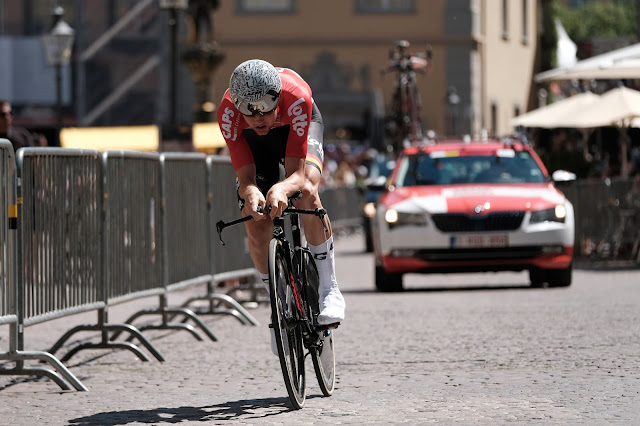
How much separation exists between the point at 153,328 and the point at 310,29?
40.4 m

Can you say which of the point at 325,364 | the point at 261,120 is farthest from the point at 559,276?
the point at 261,120

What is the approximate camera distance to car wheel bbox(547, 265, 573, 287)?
17406 mm

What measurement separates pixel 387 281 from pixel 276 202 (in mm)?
9516

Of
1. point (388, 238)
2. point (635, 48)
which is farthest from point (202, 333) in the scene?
point (635, 48)

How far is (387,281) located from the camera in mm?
17797

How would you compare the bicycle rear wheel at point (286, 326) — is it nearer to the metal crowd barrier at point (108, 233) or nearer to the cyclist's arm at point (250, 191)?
the cyclist's arm at point (250, 191)

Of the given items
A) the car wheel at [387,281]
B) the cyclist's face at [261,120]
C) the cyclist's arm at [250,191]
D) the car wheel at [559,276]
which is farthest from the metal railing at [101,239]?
the car wheel at [559,276]

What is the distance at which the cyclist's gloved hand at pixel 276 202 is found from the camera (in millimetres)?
8352

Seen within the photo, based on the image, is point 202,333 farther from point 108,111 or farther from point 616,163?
point 108,111

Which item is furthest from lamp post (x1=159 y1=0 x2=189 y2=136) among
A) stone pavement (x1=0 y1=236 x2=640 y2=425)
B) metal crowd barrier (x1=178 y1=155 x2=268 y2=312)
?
stone pavement (x1=0 y1=236 x2=640 y2=425)

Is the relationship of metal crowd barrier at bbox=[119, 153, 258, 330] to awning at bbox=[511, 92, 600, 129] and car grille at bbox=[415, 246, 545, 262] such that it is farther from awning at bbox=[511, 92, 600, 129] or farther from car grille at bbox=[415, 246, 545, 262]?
awning at bbox=[511, 92, 600, 129]

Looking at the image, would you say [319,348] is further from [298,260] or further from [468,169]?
[468,169]

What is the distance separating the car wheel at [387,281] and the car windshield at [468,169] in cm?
97

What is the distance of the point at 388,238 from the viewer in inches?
677
